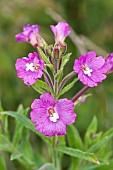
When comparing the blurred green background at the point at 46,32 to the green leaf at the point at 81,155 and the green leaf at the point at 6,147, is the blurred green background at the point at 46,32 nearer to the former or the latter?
the green leaf at the point at 6,147

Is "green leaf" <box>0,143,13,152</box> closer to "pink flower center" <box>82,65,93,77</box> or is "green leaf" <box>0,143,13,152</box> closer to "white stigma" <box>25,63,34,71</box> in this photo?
"white stigma" <box>25,63,34,71</box>

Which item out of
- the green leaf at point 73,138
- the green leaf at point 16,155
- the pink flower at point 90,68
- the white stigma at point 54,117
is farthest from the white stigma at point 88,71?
the green leaf at point 16,155

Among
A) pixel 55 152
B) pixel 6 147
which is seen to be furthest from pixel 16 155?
pixel 55 152

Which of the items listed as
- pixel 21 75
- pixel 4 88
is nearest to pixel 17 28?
pixel 4 88

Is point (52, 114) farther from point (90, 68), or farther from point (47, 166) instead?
point (47, 166)

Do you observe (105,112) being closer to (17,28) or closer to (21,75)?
(17,28)
